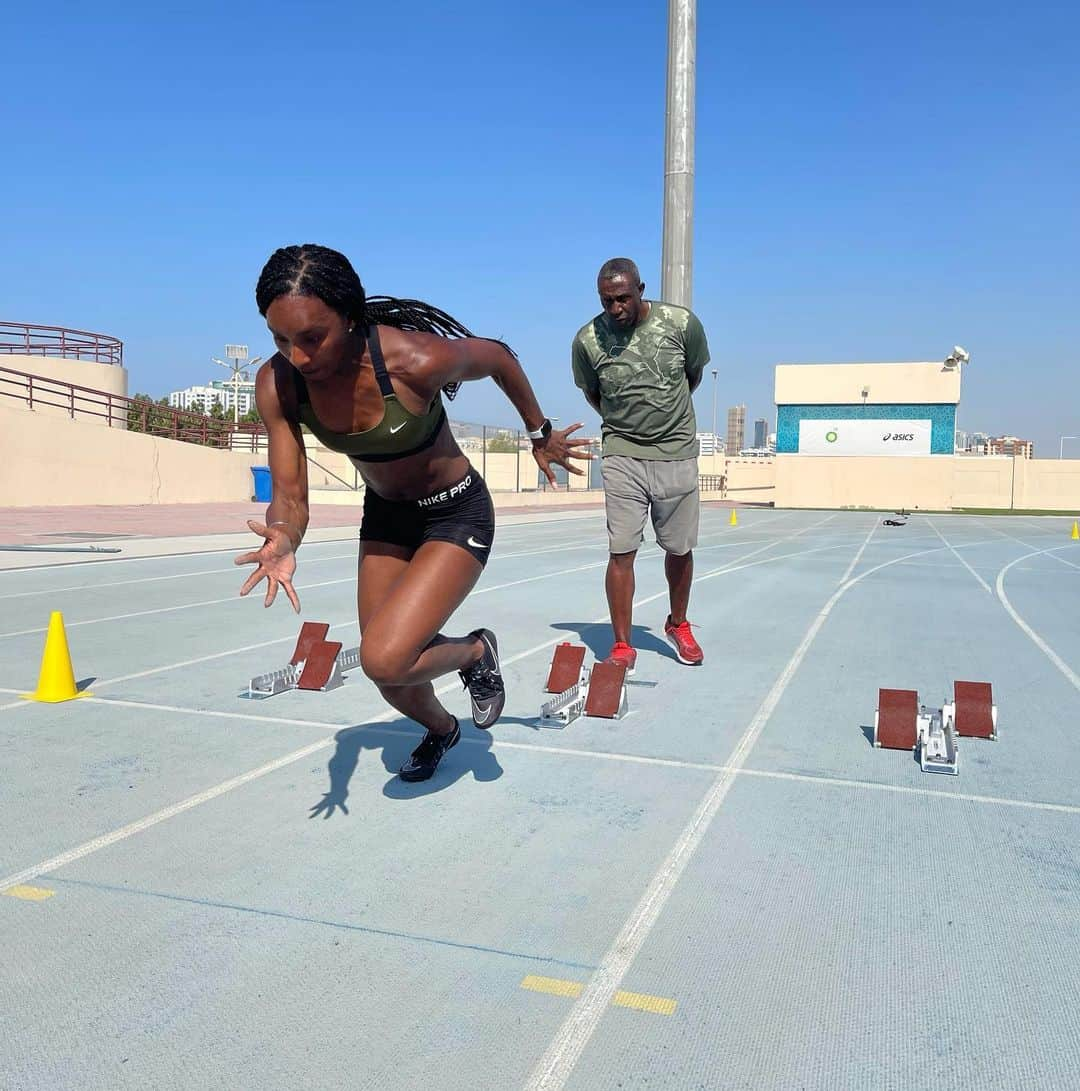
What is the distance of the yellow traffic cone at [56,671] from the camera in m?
5.31

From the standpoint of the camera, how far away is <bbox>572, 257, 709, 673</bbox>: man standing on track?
20.8 feet

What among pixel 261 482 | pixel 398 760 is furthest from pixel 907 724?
pixel 261 482

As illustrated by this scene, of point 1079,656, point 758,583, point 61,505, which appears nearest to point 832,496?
point 61,505

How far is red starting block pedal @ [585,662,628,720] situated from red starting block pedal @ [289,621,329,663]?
5.75 feet

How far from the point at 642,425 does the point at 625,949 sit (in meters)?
4.24

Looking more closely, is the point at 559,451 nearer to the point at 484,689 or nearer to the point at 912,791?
the point at 484,689

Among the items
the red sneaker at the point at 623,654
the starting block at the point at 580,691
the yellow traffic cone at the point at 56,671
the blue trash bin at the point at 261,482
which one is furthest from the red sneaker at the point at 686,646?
the blue trash bin at the point at 261,482

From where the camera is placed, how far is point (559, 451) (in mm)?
4133

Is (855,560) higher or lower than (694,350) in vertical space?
lower

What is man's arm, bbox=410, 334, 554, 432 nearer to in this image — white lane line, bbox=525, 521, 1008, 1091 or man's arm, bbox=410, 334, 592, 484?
man's arm, bbox=410, 334, 592, 484

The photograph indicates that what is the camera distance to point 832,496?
53.5 m

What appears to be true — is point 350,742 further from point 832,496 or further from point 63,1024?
point 832,496

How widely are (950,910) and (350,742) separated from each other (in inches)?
106

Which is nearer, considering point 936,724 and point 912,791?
point 912,791
